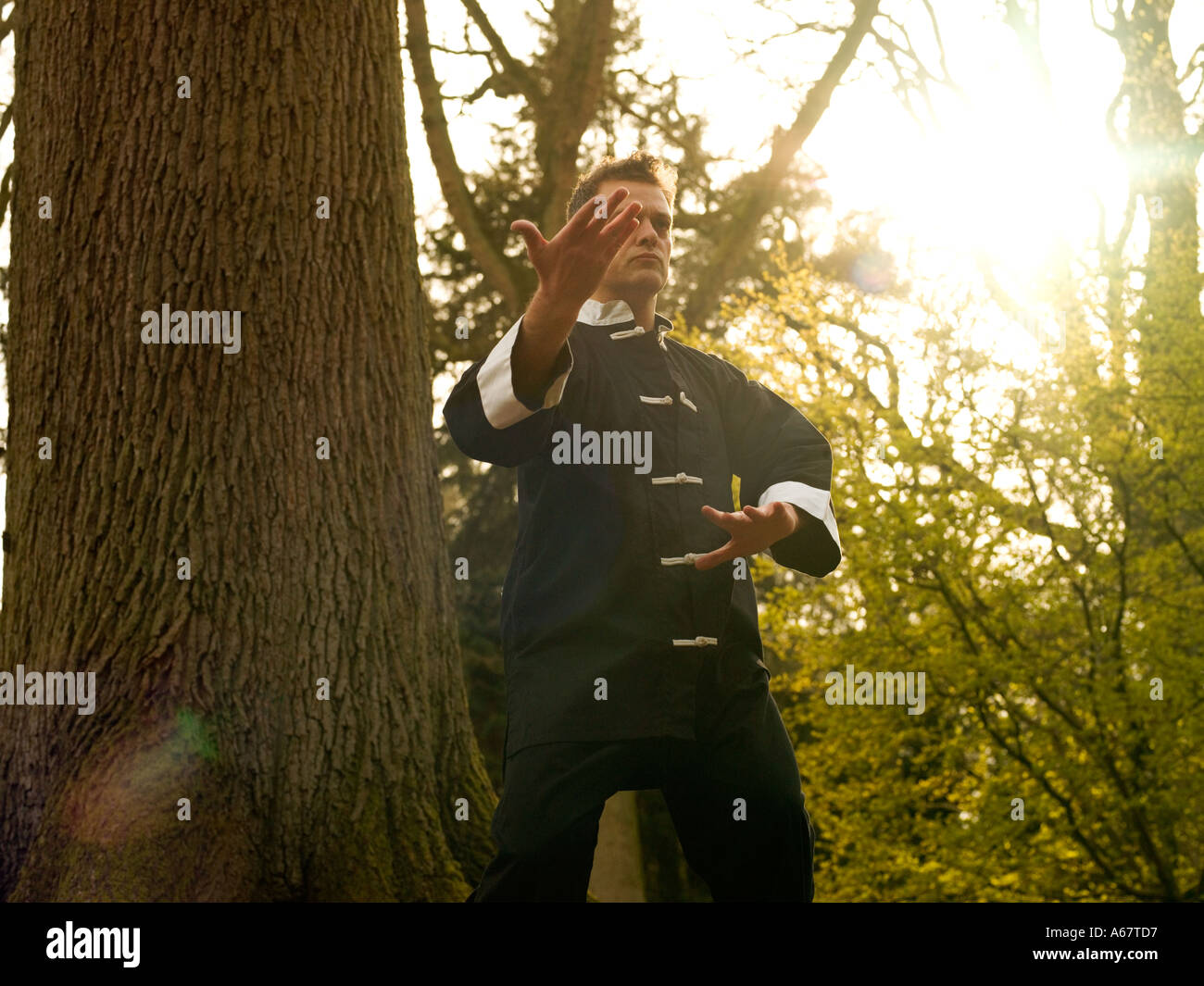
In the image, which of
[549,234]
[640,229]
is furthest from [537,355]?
[549,234]

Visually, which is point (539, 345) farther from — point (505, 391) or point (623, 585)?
point (623, 585)

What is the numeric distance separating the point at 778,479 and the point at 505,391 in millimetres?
700

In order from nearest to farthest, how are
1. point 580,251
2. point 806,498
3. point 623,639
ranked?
point 580,251
point 623,639
point 806,498

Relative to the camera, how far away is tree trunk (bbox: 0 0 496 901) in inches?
117

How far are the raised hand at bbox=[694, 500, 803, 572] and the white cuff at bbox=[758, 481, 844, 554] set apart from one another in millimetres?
157

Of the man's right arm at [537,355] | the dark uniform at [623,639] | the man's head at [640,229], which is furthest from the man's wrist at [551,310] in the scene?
the man's head at [640,229]

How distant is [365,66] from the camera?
3477mm

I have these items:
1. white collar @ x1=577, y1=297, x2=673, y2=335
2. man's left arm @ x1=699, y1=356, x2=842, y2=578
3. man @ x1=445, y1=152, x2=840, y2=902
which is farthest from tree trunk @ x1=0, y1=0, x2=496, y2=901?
man's left arm @ x1=699, y1=356, x2=842, y2=578

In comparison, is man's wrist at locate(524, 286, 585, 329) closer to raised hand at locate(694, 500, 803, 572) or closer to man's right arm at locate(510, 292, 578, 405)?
man's right arm at locate(510, 292, 578, 405)

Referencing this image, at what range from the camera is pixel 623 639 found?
7.57ft

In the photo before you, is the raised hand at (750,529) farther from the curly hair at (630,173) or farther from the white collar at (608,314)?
the curly hair at (630,173)

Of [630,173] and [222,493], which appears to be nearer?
[630,173]

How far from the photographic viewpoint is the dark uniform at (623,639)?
87.4 inches
